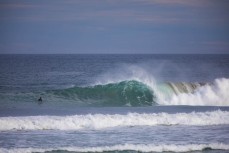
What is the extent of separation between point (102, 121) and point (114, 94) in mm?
9916

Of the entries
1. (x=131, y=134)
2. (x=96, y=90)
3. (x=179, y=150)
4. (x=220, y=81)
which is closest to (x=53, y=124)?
(x=131, y=134)

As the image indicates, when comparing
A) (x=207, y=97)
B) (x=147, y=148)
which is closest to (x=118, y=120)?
(x=147, y=148)

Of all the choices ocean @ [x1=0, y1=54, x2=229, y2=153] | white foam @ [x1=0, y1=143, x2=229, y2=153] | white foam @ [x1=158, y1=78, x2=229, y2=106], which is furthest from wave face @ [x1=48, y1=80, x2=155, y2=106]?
white foam @ [x1=0, y1=143, x2=229, y2=153]

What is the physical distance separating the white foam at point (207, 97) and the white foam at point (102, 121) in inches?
291

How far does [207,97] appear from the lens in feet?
91.2

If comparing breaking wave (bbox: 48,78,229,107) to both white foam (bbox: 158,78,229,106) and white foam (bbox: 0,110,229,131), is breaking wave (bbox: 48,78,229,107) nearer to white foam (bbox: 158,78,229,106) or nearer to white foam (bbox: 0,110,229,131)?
white foam (bbox: 158,78,229,106)

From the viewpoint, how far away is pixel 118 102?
26.9m

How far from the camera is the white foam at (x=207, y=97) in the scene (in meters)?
27.2

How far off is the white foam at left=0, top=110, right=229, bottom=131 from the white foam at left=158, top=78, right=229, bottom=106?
7394mm

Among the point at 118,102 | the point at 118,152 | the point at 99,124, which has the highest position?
the point at 118,102

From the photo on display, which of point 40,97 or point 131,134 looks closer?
point 131,134

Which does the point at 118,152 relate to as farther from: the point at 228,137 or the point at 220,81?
the point at 220,81

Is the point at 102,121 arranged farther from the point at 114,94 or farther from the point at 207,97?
the point at 207,97

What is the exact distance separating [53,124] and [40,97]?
9.78m
